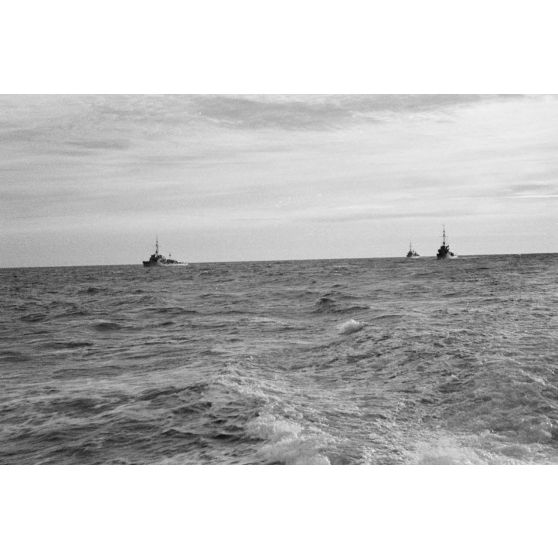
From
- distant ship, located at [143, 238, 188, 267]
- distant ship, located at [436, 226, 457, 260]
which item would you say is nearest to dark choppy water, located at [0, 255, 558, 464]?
distant ship, located at [143, 238, 188, 267]

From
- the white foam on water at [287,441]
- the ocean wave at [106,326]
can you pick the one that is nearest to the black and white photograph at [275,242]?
the white foam on water at [287,441]

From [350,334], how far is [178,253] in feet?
8.08

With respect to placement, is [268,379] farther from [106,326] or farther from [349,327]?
[106,326]

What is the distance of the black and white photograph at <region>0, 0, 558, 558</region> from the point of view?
3512 millimetres

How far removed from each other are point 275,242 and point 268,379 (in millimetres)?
1301

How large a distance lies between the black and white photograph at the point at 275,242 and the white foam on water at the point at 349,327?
2.11ft

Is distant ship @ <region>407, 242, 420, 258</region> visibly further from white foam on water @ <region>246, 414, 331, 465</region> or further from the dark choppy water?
white foam on water @ <region>246, 414, 331, 465</region>

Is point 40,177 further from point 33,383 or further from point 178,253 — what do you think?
point 33,383

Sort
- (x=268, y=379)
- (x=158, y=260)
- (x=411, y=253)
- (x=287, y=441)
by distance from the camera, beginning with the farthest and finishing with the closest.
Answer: (x=411, y=253) → (x=158, y=260) → (x=268, y=379) → (x=287, y=441)

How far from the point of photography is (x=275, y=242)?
5.47 metres

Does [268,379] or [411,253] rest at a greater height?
[411,253]

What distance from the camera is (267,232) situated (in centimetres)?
545

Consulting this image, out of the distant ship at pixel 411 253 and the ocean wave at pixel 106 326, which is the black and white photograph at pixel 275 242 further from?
the ocean wave at pixel 106 326

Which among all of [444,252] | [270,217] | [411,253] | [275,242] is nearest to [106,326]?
[275,242]
